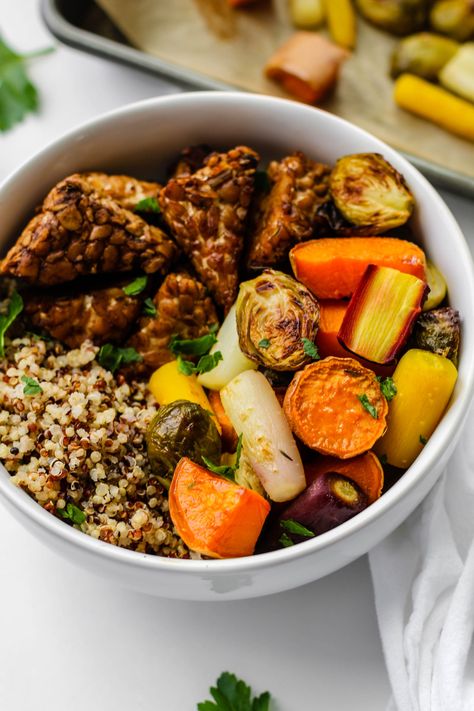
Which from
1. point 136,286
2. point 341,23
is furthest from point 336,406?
point 341,23

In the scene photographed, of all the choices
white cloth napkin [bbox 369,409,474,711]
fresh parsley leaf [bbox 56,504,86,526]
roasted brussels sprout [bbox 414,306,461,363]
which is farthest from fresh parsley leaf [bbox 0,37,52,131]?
white cloth napkin [bbox 369,409,474,711]

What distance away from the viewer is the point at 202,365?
6.46ft

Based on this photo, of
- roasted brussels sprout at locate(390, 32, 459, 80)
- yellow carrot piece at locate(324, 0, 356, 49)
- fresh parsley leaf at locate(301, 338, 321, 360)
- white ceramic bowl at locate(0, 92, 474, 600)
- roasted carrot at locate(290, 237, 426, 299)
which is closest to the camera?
white ceramic bowl at locate(0, 92, 474, 600)

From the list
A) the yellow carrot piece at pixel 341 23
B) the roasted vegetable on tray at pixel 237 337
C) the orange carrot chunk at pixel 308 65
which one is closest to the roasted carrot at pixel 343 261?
the roasted vegetable on tray at pixel 237 337

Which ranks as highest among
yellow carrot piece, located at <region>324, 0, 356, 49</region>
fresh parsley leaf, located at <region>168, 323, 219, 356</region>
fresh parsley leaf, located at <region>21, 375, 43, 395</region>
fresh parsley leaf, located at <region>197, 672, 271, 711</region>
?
yellow carrot piece, located at <region>324, 0, 356, 49</region>

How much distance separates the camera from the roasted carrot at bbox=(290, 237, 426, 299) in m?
1.92

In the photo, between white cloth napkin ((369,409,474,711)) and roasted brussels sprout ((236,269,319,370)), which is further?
white cloth napkin ((369,409,474,711))

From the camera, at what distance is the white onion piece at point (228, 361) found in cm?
193

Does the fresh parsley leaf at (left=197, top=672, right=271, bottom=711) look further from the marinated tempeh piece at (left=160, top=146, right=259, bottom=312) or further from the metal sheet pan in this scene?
the metal sheet pan

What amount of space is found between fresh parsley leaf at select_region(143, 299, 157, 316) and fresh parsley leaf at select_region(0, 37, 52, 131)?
95 cm

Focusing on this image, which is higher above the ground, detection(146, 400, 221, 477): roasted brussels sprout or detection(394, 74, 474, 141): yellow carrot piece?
detection(394, 74, 474, 141): yellow carrot piece

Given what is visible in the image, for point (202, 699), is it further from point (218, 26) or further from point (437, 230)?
point (218, 26)

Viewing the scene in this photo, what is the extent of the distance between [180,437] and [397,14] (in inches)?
69.5

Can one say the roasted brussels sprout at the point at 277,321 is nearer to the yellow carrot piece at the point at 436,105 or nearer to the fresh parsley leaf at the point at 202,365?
the fresh parsley leaf at the point at 202,365
